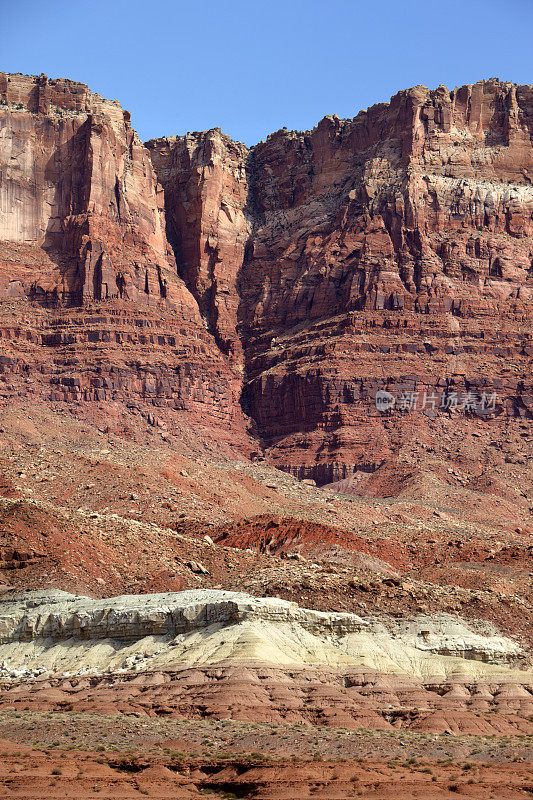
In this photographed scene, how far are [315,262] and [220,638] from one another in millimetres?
109379

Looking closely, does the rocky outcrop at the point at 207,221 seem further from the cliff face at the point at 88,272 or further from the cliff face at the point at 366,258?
the cliff face at the point at 88,272

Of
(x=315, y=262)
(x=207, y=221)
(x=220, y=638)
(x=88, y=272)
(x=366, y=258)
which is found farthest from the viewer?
(x=207, y=221)

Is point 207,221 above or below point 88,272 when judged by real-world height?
above

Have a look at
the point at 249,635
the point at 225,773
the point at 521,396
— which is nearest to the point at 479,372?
the point at 521,396

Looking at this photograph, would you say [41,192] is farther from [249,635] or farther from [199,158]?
[249,635]

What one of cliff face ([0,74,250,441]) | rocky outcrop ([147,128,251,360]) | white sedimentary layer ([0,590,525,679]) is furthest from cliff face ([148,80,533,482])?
white sedimentary layer ([0,590,525,679])

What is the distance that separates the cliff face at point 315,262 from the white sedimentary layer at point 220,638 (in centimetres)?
7559

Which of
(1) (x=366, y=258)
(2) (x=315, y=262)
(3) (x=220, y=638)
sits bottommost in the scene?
(3) (x=220, y=638)

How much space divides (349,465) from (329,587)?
238 ft

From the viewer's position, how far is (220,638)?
52031 mm

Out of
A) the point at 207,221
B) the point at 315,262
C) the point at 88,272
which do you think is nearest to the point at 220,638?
the point at 88,272

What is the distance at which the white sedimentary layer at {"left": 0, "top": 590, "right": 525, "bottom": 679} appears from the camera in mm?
52188

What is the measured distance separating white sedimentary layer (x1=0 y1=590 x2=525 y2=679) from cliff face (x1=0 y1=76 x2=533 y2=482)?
75593 mm

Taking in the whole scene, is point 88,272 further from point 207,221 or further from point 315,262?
point 315,262
